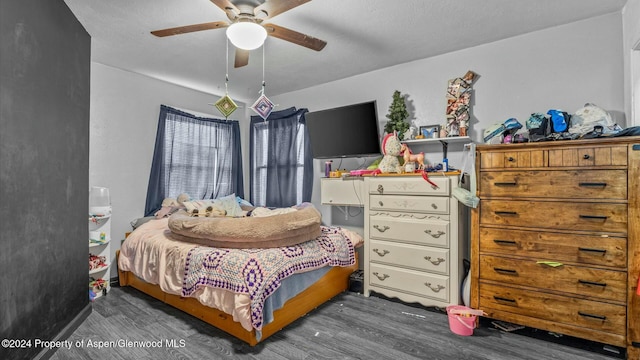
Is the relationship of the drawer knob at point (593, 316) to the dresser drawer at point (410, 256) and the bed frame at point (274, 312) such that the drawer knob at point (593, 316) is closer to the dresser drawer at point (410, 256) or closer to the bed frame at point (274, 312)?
the dresser drawer at point (410, 256)

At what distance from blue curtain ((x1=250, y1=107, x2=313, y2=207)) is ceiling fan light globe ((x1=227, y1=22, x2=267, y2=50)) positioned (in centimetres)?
210

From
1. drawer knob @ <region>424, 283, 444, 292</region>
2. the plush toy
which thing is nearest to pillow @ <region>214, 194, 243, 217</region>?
the plush toy

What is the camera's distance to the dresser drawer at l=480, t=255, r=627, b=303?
192 centimetres

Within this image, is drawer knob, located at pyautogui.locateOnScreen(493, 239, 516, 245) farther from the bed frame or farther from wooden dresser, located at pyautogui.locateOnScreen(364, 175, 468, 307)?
the bed frame

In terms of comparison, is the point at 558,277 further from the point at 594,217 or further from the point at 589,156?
the point at 589,156

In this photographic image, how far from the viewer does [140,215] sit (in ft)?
12.1

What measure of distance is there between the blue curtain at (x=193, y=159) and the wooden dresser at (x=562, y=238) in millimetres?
3493

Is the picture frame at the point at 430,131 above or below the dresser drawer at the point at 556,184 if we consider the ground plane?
above

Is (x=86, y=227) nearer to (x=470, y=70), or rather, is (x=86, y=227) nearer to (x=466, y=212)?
(x=466, y=212)

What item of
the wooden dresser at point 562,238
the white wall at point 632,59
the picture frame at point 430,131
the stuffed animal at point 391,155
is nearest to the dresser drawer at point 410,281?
the wooden dresser at point 562,238

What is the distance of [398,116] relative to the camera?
3.15 meters

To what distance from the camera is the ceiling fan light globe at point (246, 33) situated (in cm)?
197

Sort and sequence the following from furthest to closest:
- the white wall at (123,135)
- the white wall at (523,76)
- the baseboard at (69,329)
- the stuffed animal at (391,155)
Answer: the white wall at (123,135)
the stuffed animal at (391,155)
the white wall at (523,76)
the baseboard at (69,329)

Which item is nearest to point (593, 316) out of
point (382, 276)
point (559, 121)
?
point (559, 121)
